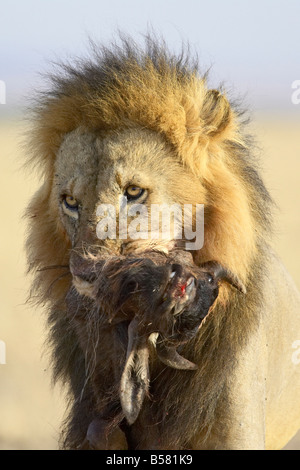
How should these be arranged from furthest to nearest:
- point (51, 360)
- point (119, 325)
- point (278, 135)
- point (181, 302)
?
point (278, 135)
point (51, 360)
point (119, 325)
point (181, 302)

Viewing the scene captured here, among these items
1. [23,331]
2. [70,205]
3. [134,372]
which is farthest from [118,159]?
[23,331]

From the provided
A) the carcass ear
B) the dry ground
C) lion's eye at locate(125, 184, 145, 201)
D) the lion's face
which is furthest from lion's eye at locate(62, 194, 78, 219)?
the carcass ear

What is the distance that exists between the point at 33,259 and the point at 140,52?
4.01ft

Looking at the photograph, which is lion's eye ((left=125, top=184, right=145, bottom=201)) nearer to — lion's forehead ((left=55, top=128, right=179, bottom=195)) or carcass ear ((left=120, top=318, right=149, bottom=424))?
lion's forehead ((left=55, top=128, right=179, bottom=195))

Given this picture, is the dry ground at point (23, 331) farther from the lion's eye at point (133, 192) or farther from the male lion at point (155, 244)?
the lion's eye at point (133, 192)

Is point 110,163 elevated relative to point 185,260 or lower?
elevated

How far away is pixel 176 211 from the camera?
14.1 feet

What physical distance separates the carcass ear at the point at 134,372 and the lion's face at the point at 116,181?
415 millimetres

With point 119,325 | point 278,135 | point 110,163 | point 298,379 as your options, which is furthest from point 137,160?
point 278,135

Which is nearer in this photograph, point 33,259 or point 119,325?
point 119,325

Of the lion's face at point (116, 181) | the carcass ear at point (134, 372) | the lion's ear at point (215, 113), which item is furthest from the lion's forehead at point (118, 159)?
the carcass ear at point (134, 372)

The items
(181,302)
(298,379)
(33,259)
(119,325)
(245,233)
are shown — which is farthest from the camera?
(298,379)

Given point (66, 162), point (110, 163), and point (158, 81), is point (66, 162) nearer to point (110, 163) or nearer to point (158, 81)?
point (110, 163)

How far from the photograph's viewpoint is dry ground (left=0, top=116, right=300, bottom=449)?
8.91m
